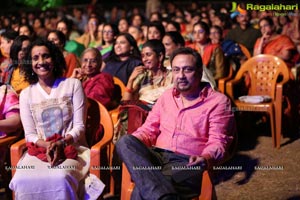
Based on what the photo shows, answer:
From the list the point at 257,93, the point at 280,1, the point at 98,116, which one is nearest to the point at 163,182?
the point at 98,116

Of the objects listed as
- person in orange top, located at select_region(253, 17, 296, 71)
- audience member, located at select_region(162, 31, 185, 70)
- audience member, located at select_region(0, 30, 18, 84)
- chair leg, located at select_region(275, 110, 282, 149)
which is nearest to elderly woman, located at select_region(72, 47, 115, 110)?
audience member, located at select_region(162, 31, 185, 70)

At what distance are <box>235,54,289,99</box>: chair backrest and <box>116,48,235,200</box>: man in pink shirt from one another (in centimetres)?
236

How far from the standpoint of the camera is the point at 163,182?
2.61 meters

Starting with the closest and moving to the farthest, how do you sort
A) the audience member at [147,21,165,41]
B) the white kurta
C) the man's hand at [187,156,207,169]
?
the man's hand at [187,156,207,169], the white kurta, the audience member at [147,21,165,41]

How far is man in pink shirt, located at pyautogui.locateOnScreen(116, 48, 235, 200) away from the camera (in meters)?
2.69

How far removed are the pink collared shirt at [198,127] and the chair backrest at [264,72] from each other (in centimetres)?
237

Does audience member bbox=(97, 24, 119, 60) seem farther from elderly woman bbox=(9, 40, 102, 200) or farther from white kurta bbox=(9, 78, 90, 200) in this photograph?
white kurta bbox=(9, 78, 90, 200)

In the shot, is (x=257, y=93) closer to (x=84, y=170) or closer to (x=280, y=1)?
(x=280, y=1)

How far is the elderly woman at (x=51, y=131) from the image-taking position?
300cm

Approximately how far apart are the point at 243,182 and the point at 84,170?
156 centimetres

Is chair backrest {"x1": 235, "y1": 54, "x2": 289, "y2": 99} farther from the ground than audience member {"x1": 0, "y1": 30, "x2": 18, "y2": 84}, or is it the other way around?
audience member {"x1": 0, "y1": 30, "x2": 18, "y2": 84}

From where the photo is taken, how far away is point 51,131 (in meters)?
3.33

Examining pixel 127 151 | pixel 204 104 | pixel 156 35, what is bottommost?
pixel 127 151

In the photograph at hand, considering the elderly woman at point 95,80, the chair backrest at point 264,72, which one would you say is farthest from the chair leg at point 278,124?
the elderly woman at point 95,80
